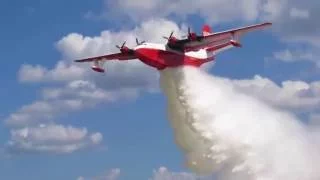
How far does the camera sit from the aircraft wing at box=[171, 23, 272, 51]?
446 ft

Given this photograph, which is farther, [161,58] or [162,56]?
[162,56]

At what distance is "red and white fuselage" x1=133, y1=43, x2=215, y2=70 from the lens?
138500 millimetres

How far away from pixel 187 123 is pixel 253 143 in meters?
9.57

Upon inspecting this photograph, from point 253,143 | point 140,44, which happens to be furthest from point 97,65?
point 253,143

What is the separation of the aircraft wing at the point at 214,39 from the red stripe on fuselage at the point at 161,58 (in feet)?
5.39

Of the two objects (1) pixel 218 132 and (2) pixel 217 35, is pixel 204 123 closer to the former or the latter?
(1) pixel 218 132

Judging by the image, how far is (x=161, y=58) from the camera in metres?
139

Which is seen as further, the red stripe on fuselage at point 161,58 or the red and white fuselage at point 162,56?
the red and white fuselage at point 162,56

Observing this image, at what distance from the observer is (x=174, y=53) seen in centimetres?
14000

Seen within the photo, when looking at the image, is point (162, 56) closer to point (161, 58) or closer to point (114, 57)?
point (161, 58)

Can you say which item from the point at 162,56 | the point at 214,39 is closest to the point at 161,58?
the point at 162,56

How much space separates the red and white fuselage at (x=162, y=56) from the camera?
138 metres

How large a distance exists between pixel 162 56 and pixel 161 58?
33 cm

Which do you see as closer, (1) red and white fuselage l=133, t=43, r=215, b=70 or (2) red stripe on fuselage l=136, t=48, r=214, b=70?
(2) red stripe on fuselage l=136, t=48, r=214, b=70
